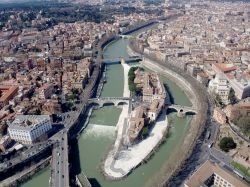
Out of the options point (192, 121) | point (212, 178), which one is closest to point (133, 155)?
point (212, 178)

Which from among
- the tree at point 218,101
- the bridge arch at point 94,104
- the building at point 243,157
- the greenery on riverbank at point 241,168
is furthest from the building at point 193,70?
the greenery on riverbank at point 241,168

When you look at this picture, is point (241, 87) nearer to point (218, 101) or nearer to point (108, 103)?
point (218, 101)

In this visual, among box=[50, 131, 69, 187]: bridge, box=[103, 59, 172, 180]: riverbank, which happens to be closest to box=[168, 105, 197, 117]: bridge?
box=[103, 59, 172, 180]: riverbank

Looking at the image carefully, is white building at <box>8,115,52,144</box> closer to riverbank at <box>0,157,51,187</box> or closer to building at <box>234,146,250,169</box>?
riverbank at <box>0,157,51,187</box>

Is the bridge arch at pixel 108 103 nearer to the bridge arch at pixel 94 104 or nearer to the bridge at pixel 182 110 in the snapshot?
the bridge arch at pixel 94 104

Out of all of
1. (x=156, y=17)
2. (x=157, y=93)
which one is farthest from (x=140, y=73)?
(x=156, y=17)
